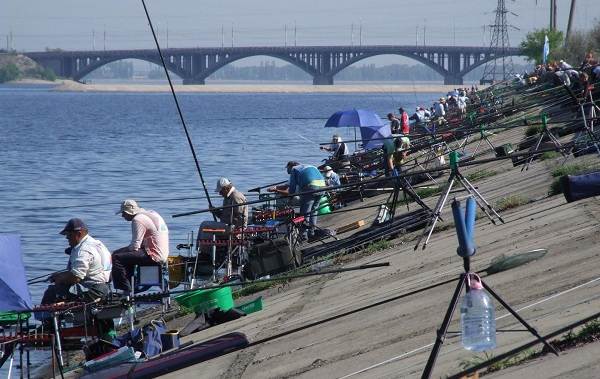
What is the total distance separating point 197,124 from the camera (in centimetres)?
7456

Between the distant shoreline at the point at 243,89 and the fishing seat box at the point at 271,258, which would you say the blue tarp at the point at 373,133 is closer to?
the fishing seat box at the point at 271,258

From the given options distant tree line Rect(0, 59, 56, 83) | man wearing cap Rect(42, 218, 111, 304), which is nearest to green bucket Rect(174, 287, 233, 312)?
man wearing cap Rect(42, 218, 111, 304)

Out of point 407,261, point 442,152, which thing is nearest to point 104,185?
point 442,152

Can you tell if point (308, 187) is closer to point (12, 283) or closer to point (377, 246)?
point (377, 246)

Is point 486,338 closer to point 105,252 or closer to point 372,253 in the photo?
point 105,252

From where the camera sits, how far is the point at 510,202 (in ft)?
48.8

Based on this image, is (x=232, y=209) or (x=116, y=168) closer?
(x=232, y=209)

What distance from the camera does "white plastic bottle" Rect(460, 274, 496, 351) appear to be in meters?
6.04

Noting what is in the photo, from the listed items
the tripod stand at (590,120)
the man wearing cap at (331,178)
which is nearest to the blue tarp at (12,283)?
the tripod stand at (590,120)

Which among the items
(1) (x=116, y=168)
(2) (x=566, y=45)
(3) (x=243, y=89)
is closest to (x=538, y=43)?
(2) (x=566, y=45)

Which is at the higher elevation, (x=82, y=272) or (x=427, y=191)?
(x=82, y=272)

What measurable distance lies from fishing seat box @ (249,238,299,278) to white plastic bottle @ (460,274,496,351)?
841 cm

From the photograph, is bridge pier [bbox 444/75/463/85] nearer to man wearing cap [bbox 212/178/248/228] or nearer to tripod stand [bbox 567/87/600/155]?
tripod stand [bbox 567/87/600/155]

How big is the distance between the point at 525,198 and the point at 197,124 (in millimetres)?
60163
